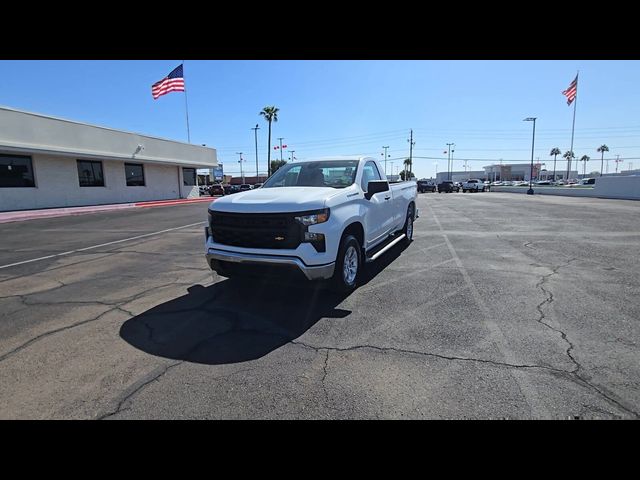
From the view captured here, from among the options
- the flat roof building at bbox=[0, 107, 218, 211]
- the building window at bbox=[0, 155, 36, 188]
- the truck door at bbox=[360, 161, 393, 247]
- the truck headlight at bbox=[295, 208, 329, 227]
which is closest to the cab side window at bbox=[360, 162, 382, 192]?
the truck door at bbox=[360, 161, 393, 247]

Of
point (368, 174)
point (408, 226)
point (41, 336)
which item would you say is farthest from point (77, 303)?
point (408, 226)

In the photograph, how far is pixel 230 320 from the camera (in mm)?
4168

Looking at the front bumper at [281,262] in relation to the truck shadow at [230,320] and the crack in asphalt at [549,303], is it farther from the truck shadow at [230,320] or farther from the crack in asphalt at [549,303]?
the crack in asphalt at [549,303]

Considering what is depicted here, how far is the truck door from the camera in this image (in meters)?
5.71

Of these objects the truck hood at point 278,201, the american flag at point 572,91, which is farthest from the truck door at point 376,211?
→ the american flag at point 572,91

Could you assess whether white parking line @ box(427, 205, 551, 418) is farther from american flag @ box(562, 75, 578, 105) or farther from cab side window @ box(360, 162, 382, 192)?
american flag @ box(562, 75, 578, 105)

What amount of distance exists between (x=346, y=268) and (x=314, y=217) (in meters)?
1.01

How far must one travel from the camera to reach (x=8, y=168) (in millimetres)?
19750

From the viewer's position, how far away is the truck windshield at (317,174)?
563 cm

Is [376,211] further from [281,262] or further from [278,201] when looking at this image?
[281,262]

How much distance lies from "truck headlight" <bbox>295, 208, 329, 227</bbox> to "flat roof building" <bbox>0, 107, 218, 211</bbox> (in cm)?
2226

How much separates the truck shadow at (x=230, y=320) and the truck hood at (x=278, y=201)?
94 cm
